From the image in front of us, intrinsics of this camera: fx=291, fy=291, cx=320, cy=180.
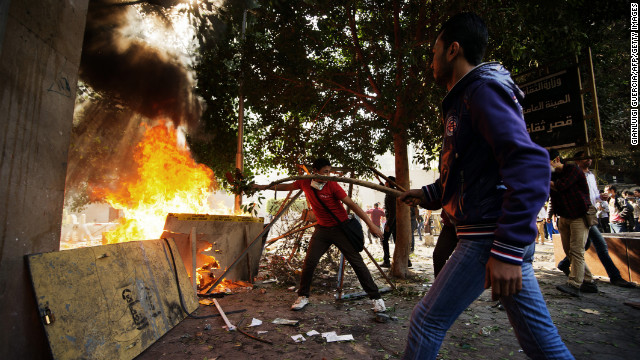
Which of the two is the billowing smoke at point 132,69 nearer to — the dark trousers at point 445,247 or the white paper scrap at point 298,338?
the white paper scrap at point 298,338

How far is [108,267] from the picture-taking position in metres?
3.16

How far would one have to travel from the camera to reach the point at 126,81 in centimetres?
795

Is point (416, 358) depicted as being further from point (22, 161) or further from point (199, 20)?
point (199, 20)

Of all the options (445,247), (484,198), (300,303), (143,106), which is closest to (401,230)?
(445,247)

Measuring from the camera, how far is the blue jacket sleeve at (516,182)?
1.29 meters

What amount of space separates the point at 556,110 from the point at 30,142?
7.06m

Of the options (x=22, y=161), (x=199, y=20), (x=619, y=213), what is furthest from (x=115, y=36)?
(x=619, y=213)

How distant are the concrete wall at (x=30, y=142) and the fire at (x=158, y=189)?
3.68m

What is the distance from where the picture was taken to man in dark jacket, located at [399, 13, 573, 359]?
1.31 m

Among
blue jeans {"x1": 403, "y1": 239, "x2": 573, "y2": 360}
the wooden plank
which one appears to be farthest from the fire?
blue jeans {"x1": 403, "y1": 239, "x2": 573, "y2": 360}

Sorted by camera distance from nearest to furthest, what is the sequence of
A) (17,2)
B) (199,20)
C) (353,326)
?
(17,2) → (353,326) → (199,20)

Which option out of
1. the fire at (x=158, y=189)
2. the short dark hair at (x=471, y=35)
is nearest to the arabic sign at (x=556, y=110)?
the short dark hair at (x=471, y=35)

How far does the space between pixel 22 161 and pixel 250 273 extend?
4760 millimetres

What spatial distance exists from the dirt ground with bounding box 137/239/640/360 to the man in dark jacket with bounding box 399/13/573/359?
2.07 metres
